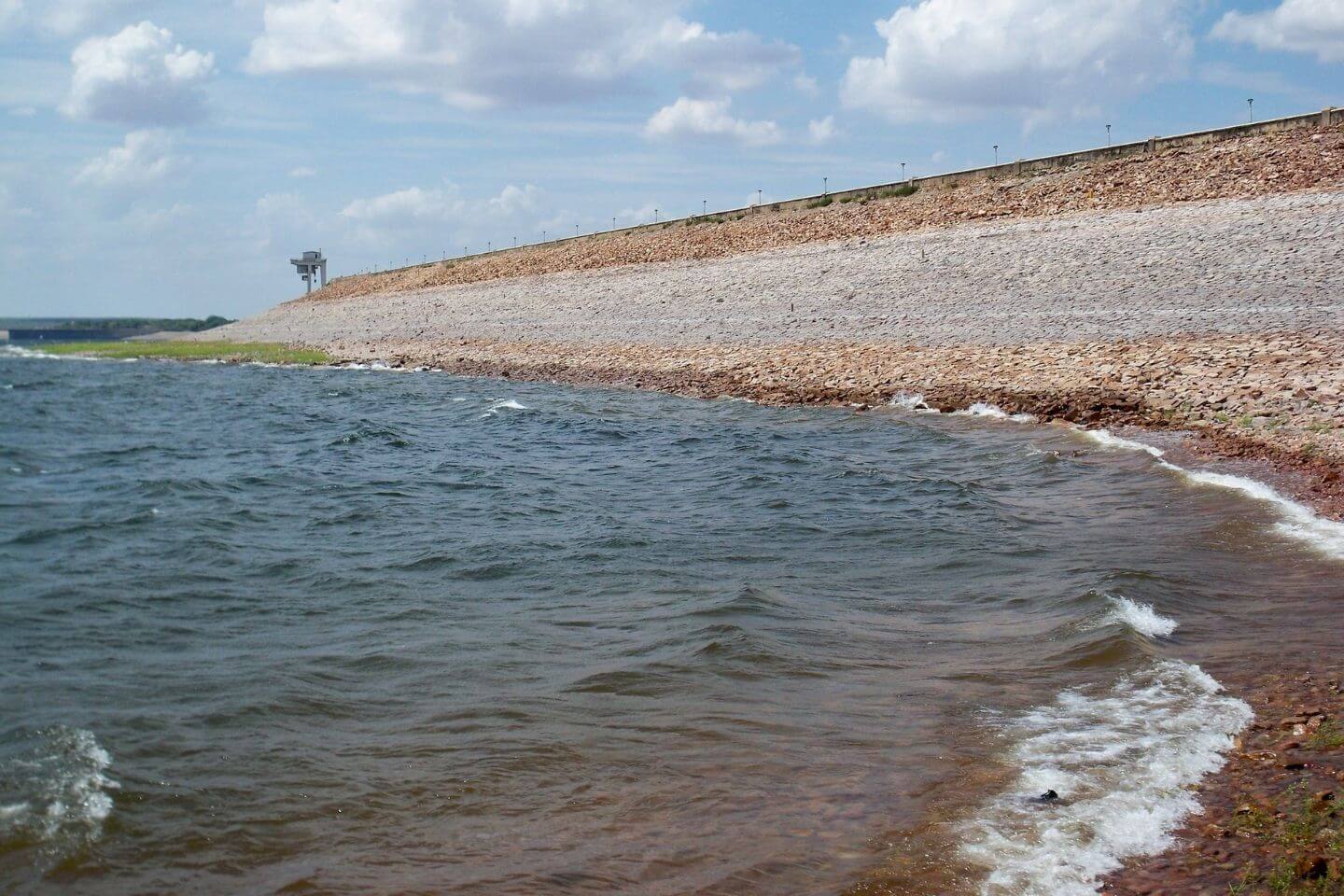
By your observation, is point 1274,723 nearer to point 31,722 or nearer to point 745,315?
point 31,722

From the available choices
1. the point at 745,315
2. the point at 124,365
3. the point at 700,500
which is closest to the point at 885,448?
the point at 700,500

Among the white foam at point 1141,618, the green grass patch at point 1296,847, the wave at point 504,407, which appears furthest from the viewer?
the wave at point 504,407

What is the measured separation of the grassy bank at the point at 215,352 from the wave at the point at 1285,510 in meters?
32.2

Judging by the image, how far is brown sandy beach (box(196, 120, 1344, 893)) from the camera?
5719mm

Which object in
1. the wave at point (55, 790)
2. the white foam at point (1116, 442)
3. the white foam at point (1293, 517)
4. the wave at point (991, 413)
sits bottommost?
the wave at point (55, 790)

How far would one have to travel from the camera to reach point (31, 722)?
5.73 metres

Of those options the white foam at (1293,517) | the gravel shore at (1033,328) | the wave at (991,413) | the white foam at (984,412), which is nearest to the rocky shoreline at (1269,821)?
the white foam at (1293,517)

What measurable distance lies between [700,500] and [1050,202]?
2186 centimetres

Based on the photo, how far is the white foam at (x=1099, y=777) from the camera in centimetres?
441

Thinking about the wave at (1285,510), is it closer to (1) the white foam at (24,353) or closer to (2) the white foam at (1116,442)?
(2) the white foam at (1116,442)

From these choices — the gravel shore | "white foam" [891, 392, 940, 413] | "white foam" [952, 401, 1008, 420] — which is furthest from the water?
"white foam" [891, 392, 940, 413]

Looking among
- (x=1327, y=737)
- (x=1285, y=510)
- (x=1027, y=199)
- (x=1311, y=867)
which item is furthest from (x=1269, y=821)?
(x=1027, y=199)

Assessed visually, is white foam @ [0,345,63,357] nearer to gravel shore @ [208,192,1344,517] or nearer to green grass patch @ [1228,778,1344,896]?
gravel shore @ [208,192,1344,517]

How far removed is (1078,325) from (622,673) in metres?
17.1
